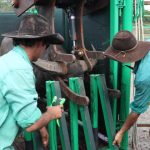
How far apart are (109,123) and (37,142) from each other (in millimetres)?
640

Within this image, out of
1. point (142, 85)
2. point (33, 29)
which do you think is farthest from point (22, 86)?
point (142, 85)

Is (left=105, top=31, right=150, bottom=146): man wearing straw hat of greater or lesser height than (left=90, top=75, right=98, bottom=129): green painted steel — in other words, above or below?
above

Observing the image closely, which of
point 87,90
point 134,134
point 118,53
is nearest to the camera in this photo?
point 118,53

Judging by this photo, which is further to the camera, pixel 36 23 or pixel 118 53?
pixel 118 53

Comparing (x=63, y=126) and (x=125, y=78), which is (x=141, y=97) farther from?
(x=125, y=78)

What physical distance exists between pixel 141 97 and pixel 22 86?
106cm

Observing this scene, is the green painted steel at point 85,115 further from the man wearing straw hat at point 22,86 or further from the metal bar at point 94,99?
the man wearing straw hat at point 22,86

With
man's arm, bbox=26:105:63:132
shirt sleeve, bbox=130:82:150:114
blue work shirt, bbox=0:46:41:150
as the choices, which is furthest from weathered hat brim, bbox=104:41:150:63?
blue work shirt, bbox=0:46:41:150

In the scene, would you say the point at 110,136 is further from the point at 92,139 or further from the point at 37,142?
the point at 37,142

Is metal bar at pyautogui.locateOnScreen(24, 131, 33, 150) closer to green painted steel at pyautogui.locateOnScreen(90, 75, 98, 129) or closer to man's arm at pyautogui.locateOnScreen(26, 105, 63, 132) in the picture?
green painted steel at pyautogui.locateOnScreen(90, 75, 98, 129)

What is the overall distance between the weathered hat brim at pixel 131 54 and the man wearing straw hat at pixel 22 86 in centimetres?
68

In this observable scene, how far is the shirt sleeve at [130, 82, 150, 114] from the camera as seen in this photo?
276cm

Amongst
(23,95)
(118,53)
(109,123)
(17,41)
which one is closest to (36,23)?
(17,41)

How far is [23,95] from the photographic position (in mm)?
2088
